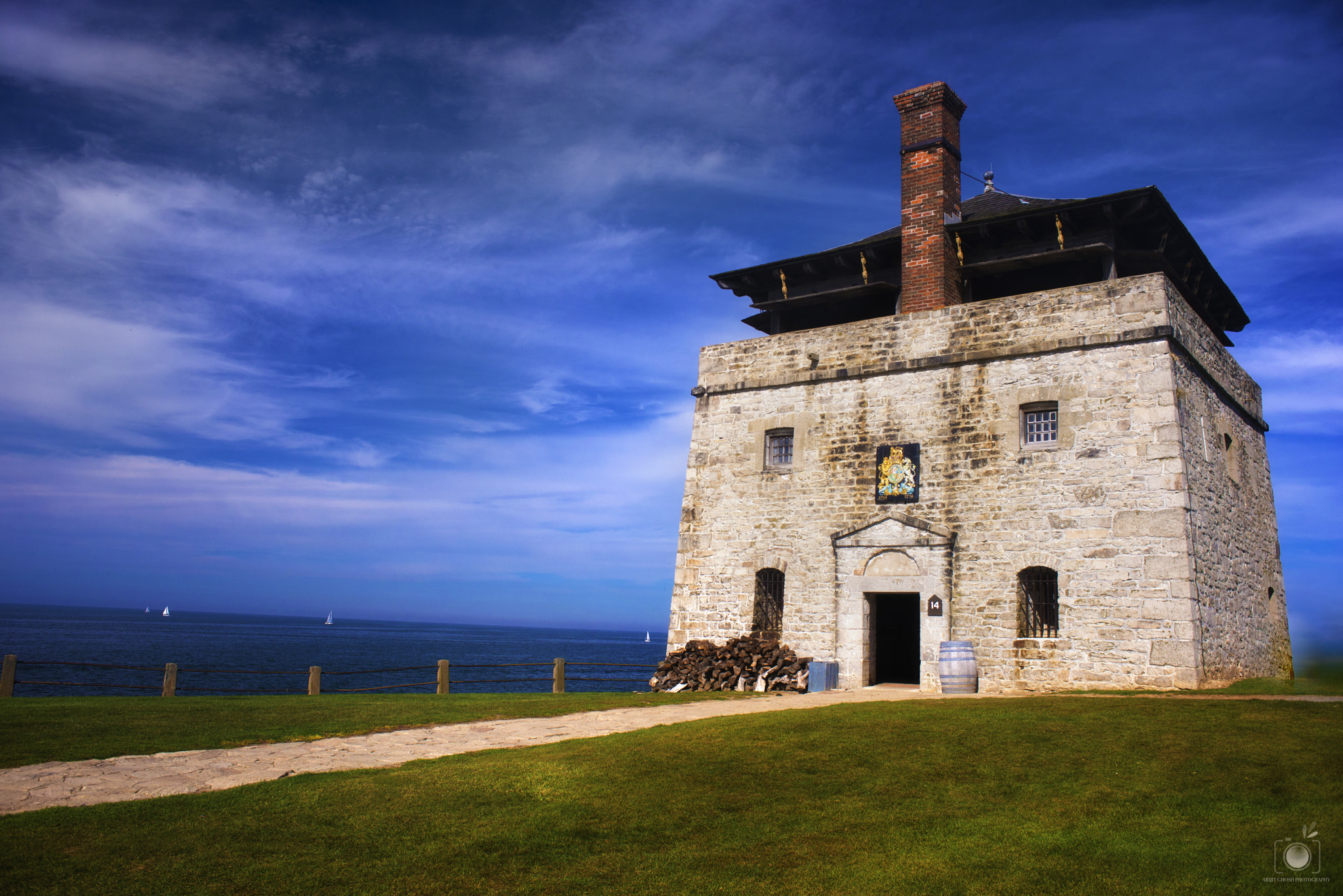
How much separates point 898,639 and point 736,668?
5.06m

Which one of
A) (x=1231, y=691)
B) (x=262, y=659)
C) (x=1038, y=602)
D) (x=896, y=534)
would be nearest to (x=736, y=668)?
(x=896, y=534)

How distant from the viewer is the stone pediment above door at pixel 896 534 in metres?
15.8

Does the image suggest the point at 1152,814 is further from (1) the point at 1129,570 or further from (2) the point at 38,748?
(2) the point at 38,748

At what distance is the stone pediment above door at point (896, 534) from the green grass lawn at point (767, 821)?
709cm

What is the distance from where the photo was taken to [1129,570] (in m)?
13.8

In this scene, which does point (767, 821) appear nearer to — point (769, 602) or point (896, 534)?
point (896, 534)

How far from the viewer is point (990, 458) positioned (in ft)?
51.2

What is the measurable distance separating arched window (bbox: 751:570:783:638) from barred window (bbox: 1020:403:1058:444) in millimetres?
5701

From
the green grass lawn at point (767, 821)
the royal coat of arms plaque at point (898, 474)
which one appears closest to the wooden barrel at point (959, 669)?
the royal coat of arms plaque at point (898, 474)

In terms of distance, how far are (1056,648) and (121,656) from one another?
6718 centimetres

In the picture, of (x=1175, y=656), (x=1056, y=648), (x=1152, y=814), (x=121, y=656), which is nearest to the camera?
(x=1152, y=814)

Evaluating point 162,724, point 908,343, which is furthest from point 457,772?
point 908,343

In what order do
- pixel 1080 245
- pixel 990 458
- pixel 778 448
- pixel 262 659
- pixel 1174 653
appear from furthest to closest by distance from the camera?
pixel 262 659 → pixel 778 448 → pixel 1080 245 → pixel 990 458 → pixel 1174 653

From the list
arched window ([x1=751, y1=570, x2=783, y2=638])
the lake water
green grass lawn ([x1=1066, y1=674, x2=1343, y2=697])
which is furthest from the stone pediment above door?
the lake water
